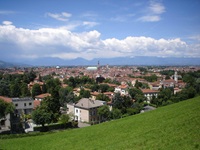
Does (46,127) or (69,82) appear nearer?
(46,127)

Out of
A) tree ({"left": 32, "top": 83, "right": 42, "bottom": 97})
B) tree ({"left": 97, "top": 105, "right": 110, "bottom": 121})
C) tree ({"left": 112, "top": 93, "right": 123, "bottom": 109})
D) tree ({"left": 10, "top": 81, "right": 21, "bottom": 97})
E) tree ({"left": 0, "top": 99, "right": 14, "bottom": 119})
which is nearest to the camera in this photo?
tree ({"left": 0, "top": 99, "right": 14, "bottom": 119})

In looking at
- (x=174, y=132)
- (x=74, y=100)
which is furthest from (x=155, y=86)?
(x=174, y=132)

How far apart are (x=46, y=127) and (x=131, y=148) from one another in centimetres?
2428

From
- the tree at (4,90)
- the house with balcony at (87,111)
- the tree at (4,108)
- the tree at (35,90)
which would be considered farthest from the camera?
the tree at (35,90)

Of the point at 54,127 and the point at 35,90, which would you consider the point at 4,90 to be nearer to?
the point at 35,90

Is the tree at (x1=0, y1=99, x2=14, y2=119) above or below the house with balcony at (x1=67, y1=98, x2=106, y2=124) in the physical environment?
above

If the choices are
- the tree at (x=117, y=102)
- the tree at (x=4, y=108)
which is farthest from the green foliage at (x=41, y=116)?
the tree at (x=117, y=102)

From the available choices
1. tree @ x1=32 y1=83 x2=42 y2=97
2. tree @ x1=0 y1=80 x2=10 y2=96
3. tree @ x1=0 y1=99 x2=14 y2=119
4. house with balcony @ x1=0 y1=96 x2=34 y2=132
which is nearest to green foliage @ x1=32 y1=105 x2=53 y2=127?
tree @ x1=0 y1=99 x2=14 y2=119

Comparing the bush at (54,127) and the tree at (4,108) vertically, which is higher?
the tree at (4,108)

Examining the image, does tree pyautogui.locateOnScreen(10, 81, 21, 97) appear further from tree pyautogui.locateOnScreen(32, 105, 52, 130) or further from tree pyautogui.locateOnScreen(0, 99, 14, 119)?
tree pyautogui.locateOnScreen(32, 105, 52, 130)

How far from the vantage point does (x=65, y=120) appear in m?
32.6

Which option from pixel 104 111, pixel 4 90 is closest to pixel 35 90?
pixel 4 90

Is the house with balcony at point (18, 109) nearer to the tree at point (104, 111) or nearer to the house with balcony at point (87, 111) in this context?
Result: the house with balcony at point (87, 111)

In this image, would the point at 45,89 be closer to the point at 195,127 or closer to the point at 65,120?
the point at 65,120
